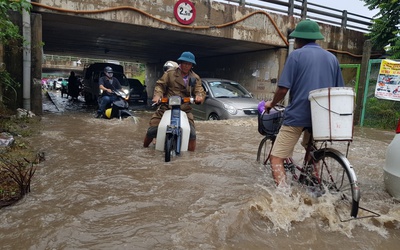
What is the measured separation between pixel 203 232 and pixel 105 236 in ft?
2.53

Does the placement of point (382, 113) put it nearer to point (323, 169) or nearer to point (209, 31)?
point (209, 31)

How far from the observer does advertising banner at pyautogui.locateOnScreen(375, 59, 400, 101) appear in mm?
9094

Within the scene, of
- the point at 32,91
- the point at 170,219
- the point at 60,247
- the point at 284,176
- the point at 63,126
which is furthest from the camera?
the point at 32,91

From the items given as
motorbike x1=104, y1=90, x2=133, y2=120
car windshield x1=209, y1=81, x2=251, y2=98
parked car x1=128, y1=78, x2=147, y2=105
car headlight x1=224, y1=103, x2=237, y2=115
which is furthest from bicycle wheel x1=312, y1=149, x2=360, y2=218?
parked car x1=128, y1=78, x2=147, y2=105

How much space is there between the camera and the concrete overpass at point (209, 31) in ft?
32.0

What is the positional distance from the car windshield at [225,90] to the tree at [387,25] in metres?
5.19

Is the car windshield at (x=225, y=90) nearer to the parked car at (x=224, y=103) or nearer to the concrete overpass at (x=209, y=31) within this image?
the parked car at (x=224, y=103)

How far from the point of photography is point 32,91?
9234 millimetres

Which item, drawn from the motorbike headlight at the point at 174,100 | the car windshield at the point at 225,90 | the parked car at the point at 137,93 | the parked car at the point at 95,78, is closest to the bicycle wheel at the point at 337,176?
the motorbike headlight at the point at 174,100

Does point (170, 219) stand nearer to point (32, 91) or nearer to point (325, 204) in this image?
point (325, 204)

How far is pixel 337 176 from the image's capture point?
3.13 metres

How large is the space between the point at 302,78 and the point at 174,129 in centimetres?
226

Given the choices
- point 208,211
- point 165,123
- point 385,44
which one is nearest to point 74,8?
point 165,123

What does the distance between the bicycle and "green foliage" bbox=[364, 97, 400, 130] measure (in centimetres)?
747
